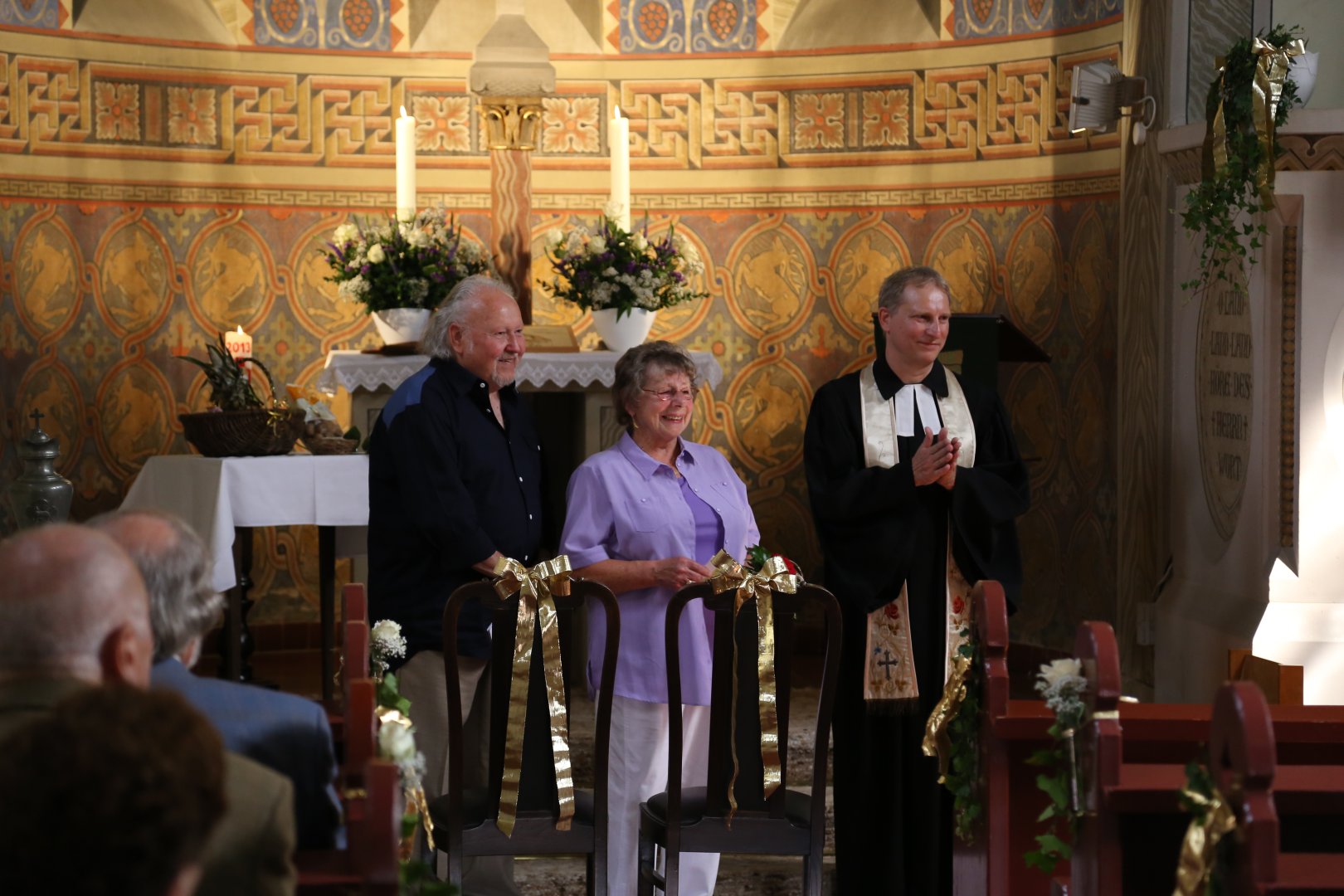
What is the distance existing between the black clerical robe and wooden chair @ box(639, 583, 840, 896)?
0.64 metres

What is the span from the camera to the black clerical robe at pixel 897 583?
169 inches

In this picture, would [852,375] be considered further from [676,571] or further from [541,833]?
[541,833]

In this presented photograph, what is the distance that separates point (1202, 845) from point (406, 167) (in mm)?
5086

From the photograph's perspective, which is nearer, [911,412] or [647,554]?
[647,554]

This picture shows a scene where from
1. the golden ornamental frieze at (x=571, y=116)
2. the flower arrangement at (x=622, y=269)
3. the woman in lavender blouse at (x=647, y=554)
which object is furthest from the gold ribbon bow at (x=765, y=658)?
the golden ornamental frieze at (x=571, y=116)

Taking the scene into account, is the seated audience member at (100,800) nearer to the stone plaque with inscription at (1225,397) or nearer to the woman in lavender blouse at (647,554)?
the woman in lavender blouse at (647,554)

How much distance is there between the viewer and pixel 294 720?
2367 mm

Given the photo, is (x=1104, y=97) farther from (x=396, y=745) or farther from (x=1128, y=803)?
(x=396, y=745)

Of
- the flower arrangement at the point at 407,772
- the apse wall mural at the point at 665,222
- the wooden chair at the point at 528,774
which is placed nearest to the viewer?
the flower arrangement at the point at 407,772

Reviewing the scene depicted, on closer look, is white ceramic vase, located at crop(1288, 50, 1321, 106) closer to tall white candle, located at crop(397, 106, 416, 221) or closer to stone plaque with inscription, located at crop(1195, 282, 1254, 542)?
stone plaque with inscription, located at crop(1195, 282, 1254, 542)

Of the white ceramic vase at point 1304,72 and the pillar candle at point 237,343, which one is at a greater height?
the white ceramic vase at point 1304,72

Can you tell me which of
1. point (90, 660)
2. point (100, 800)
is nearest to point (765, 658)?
point (90, 660)

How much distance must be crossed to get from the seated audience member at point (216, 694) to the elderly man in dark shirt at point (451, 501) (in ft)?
5.59

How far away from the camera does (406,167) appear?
6730 mm
